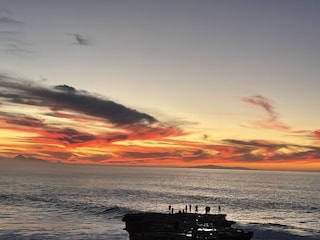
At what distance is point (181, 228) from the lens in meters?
57.8

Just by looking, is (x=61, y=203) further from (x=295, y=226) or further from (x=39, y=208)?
(x=295, y=226)

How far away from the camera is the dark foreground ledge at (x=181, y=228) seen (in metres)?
51.3

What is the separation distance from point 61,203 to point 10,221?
40.8 metres

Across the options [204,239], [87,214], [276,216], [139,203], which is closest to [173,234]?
[204,239]

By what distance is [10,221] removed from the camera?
8262cm

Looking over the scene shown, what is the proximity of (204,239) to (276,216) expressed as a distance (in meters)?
64.5

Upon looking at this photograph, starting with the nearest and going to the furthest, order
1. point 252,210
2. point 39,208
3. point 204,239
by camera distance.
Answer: point 204,239 → point 39,208 → point 252,210

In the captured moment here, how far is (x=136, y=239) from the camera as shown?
52312 millimetres

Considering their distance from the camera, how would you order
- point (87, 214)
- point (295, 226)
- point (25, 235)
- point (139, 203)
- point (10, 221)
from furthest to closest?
1. point (139, 203)
2. point (87, 214)
3. point (295, 226)
4. point (10, 221)
5. point (25, 235)

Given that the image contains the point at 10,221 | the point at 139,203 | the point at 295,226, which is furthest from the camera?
the point at 139,203

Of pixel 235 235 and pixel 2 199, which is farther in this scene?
pixel 2 199

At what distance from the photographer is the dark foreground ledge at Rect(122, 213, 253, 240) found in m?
51.3

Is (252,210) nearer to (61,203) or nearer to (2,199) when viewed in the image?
(61,203)

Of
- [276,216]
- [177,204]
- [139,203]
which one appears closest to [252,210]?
[276,216]
